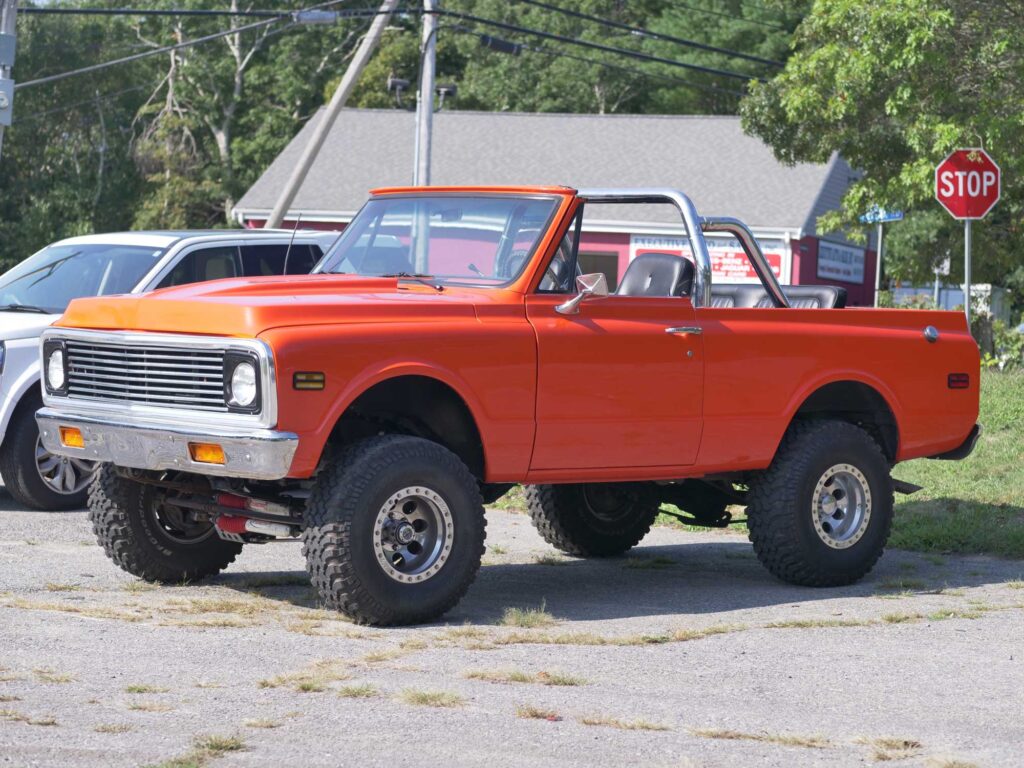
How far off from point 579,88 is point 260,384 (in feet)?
169

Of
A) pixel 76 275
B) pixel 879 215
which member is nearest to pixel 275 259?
pixel 76 275

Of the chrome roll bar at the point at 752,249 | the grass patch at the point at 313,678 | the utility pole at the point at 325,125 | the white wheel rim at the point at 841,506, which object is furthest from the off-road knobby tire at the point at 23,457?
the utility pole at the point at 325,125

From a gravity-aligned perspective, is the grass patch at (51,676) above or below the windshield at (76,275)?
below

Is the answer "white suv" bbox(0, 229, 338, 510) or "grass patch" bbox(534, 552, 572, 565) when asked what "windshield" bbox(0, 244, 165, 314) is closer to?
"white suv" bbox(0, 229, 338, 510)

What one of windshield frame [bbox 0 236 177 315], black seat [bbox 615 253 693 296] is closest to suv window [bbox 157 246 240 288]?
windshield frame [bbox 0 236 177 315]

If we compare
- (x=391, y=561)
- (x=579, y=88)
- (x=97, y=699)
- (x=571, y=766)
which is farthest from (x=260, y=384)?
(x=579, y=88)

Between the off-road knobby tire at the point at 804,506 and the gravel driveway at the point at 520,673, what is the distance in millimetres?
147

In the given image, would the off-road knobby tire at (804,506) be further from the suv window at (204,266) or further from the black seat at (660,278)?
the suv window at (204,266)

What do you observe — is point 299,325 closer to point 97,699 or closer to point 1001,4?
point 97,699

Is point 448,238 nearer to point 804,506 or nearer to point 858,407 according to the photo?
point 804,506

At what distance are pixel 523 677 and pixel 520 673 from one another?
0.06 metres

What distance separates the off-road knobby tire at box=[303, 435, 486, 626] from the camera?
7.77m

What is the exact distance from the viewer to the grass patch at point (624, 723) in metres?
5.99

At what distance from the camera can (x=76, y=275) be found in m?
12.8
